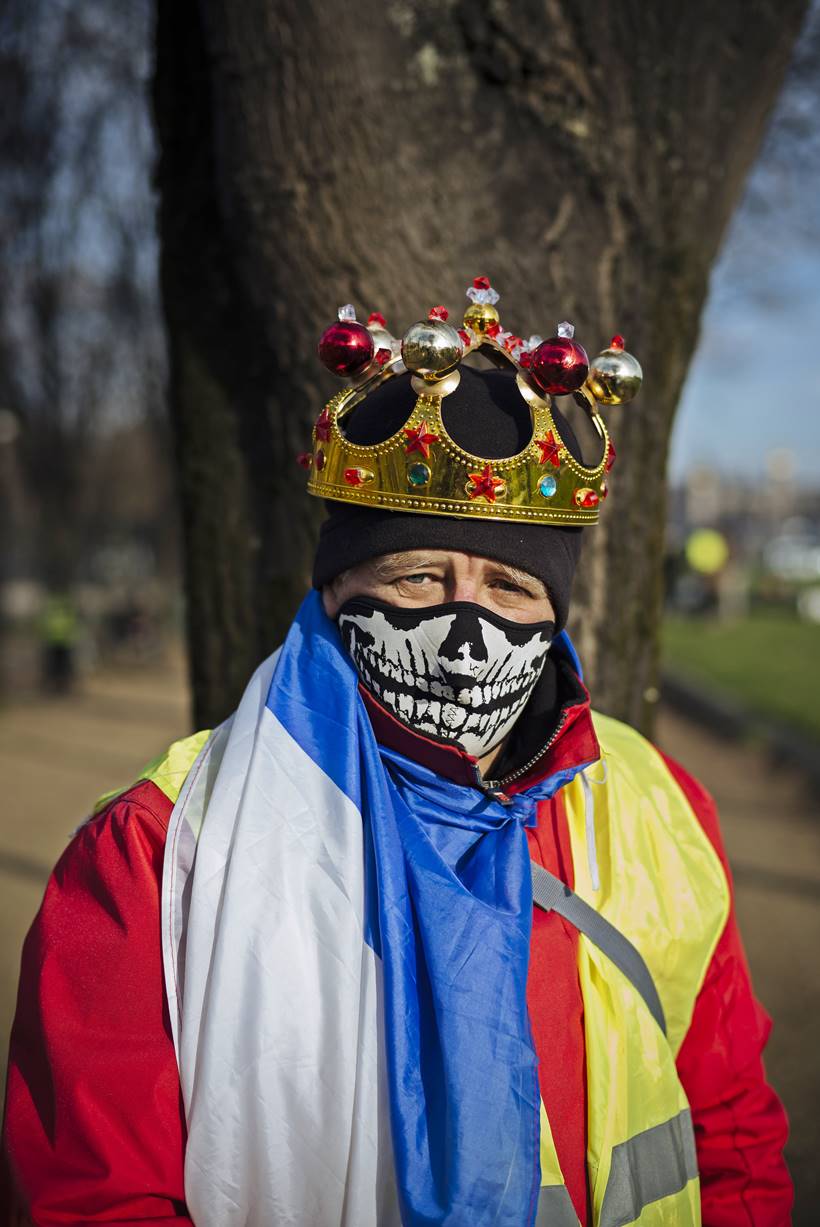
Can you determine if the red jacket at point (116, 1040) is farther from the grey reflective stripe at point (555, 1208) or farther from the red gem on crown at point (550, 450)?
the red gem on crown at point (550, 450)

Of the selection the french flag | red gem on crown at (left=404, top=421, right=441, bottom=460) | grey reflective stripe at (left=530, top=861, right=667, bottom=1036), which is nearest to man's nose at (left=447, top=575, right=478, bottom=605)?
red gem on crown at (left=404, top=421, right=441, bottom=460)

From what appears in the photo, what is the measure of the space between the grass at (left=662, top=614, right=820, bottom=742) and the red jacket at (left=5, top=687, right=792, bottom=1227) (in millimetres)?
6970

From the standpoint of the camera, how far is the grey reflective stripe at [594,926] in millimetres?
1900

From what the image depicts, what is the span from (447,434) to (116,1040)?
1.14m

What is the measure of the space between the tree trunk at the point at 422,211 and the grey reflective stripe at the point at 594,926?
3.27 ft

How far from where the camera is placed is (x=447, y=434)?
1854 millimetres

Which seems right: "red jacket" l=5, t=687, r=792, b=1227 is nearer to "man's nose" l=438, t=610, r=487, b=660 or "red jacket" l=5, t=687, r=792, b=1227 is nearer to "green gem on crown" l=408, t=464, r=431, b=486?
"man's nose" l=438, t=610, r=487, b=660

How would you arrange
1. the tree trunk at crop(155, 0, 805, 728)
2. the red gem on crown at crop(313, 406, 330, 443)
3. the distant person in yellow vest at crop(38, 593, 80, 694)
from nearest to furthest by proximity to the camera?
the red gem on crown at crop(313, 406, 330, 443) → the tree trunk at crop(155, 0, 805, 728) → the distant person in yellow vest at crop(38, 593, 80, 694)

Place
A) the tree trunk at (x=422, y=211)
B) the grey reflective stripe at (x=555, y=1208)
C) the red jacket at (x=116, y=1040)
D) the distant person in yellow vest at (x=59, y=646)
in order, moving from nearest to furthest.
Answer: the red jacket at (x=116, y=1040) → the grey reflective stripe at (x=555, y=1208) → the tree trunk at (x=422, y=211) → the distant person in yellow vest at (x=59, y=646)

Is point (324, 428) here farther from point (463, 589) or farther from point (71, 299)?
point (71, 299)

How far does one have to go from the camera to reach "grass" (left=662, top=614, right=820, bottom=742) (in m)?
11.3

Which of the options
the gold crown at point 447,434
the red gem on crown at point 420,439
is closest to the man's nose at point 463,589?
the gold crown at point 447,434

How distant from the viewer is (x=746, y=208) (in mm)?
7355

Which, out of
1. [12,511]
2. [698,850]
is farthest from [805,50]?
[12,511]
